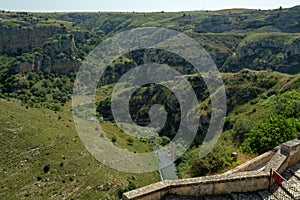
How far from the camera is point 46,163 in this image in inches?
1987

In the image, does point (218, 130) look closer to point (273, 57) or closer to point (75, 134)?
point (75, 134)

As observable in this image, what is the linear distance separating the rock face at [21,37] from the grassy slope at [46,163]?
63333 millimetres

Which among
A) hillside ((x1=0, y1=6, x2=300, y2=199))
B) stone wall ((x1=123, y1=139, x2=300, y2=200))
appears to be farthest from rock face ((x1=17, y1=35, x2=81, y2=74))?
stone wall ((x1=123, y1=139, x2=300, y2=200))

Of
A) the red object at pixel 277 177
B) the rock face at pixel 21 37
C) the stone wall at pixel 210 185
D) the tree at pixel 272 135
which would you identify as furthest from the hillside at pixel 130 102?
the stone wall at pixel 210 185

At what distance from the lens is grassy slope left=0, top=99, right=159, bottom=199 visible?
147 ft

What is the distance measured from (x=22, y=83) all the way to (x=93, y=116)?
80.4ft

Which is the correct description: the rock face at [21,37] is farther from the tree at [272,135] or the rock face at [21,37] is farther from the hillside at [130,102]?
the tree at [272,135]

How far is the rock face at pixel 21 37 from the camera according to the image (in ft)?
389

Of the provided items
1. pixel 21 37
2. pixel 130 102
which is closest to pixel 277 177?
pixel 130 102

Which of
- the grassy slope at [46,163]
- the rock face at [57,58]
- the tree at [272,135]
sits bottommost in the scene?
the grassy slope at [46,163]

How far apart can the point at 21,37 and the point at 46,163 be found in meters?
86.1

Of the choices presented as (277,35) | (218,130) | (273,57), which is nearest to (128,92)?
(218,130)

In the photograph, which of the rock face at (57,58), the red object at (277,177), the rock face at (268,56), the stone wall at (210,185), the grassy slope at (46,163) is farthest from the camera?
the rock face at (57,58)

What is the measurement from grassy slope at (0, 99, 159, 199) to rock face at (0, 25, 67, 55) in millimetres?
63333
